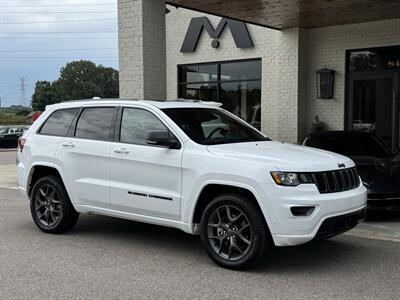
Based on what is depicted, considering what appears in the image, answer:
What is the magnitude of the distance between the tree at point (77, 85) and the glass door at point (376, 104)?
8373 cm

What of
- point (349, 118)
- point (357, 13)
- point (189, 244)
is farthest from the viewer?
point (349, 118)

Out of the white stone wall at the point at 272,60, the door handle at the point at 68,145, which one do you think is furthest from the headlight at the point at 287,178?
the white stone wall at the point at 272,60

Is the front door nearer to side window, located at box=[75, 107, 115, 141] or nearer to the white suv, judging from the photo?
the white suv

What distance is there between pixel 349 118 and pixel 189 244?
899 cm

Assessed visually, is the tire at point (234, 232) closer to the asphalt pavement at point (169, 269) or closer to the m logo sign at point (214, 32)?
the asphalt pavement at point (169, 269)

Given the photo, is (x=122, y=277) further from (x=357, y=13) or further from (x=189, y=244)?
(x=357, y=13)

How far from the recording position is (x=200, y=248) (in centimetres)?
648

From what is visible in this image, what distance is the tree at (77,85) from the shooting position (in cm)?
9600

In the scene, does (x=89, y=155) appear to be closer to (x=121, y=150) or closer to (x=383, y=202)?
(x=121, y=150)

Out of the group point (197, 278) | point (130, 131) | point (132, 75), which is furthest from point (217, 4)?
point (197, 278)

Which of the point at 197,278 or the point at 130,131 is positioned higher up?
the point at 130,131

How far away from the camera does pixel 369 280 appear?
5.20 meters

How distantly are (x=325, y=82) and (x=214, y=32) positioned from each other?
3880 millimetres

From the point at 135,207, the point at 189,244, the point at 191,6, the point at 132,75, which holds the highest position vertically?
the point at 191,6
